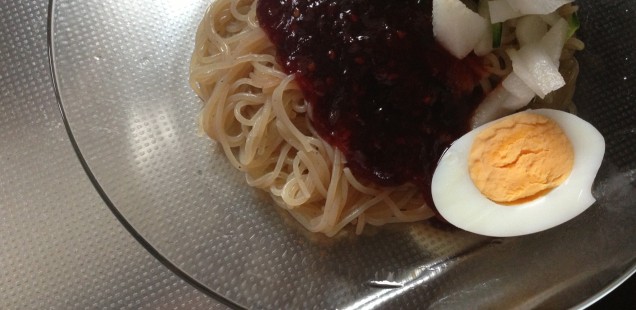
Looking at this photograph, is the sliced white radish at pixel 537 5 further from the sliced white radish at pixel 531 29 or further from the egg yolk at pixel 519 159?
the egg yolk at pixel 519 159

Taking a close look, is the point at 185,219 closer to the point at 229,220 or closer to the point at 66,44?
the point at 229,220

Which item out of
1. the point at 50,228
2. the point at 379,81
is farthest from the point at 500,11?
the point at 50,228

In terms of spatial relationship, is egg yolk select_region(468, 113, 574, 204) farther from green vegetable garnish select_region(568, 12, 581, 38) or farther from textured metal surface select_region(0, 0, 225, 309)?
textured metal surface select_region(0, 0, 225, 309)

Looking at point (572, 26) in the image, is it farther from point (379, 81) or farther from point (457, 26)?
point (379, 81)

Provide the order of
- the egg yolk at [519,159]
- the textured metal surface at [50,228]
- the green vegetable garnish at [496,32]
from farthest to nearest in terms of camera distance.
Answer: the textured metal surface at [50,228]
the green vegetable garnish at [496,32]
the egg yolk at [519,159]

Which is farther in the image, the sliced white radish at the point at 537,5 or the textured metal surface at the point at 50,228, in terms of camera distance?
the textured metal surface at the point at 50,228

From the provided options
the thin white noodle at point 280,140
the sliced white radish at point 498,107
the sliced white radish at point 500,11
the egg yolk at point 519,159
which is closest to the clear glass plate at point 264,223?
the thin white noodle at point 280,140

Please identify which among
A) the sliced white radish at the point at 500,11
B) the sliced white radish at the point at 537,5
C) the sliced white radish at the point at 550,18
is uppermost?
the sliced white radish at the point at 537,5
